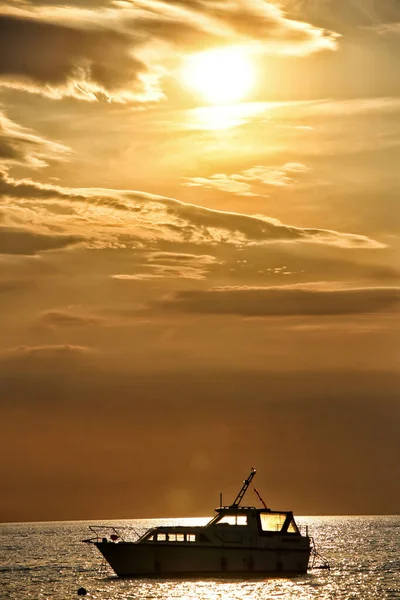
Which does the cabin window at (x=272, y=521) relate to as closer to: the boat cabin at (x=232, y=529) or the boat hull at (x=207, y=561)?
the boat cabin at (x=232, y=529)

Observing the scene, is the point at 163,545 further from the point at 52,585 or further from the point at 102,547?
the point at 52,585

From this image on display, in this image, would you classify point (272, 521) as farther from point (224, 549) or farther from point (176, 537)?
point (176, 537)

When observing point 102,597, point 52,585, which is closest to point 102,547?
point 102,597

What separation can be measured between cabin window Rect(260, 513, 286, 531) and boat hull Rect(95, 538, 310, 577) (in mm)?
1641

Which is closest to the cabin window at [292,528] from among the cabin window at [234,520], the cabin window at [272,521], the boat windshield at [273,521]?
the boat windshield at [273,521]

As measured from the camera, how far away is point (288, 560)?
10519 centimetres

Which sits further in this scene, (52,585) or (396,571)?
(396,571)

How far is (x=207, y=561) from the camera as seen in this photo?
103m

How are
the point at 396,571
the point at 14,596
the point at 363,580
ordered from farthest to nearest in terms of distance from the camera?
the point at 396,571
the point at 363,580
the point at 14,596

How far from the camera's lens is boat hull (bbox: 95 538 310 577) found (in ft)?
337

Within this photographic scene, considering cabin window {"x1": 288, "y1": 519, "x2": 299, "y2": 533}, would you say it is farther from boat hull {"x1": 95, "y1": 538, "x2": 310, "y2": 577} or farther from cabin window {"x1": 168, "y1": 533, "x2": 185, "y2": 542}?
cabin window {"x1": 168, "y1": 533, "x2": 185, "y2": 542}

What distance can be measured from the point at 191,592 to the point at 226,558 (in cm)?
743

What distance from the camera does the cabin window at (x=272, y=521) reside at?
104 m

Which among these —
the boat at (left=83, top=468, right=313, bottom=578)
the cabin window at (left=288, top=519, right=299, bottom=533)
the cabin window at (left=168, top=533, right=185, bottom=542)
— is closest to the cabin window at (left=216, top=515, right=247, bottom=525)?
the boat at (left=83, top=468, right=313, bottom=578)
